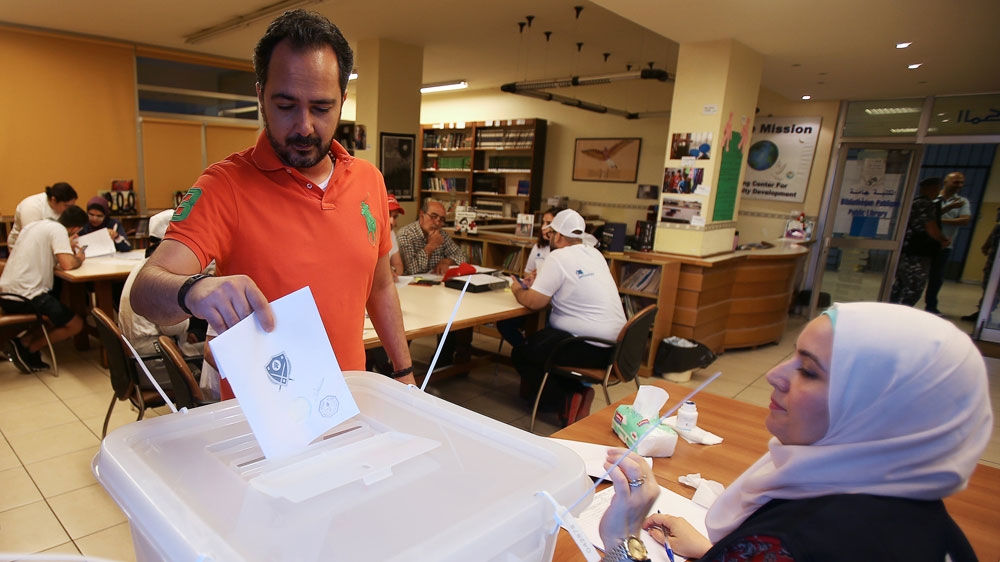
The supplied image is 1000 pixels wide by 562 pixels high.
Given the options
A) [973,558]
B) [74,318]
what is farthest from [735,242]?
[74,318]

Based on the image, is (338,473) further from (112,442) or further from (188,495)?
(112,442)

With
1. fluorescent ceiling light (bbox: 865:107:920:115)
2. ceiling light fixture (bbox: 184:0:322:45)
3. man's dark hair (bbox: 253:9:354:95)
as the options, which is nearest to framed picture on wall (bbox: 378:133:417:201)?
ceiling light fixture (bbox: 184:0:322:45)

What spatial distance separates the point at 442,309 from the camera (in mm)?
3084

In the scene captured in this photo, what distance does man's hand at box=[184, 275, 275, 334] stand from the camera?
0.66 m

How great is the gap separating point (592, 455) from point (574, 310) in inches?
74.7

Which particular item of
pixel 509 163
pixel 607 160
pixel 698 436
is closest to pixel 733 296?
pixel 698 436

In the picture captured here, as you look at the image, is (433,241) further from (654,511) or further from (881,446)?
(881,446)

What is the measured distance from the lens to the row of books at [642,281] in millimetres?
4535

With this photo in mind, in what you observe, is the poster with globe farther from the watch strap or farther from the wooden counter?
the watch strap

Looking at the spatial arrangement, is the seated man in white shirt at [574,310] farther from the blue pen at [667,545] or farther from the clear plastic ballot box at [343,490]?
the clear plastic ballot box at [343,490]

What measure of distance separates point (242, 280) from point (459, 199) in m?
9.78

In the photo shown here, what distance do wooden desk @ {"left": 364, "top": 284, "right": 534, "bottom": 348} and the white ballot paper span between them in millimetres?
1718

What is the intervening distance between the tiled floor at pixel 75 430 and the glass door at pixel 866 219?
2116 millimetres

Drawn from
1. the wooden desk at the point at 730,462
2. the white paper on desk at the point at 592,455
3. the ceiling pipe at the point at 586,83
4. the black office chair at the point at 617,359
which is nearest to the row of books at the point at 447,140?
the ceiling pipe at the point at 586,83
